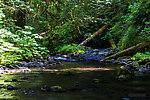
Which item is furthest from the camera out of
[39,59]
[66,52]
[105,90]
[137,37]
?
[66,52]

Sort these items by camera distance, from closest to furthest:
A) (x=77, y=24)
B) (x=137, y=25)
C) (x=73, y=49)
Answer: (x=137, y=25), (x=73, y=49), (x=77, y=24)

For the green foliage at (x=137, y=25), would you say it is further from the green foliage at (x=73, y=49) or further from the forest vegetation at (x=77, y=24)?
the green foliage at (x=73, y=49)

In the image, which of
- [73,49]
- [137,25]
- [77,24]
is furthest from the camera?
[77,24]

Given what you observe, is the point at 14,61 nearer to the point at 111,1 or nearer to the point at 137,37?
the point at 137,37

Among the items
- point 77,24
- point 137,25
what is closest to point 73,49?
point 77,24

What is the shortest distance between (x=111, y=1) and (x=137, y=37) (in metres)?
5.32

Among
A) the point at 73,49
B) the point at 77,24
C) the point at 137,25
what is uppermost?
the point at 77,24

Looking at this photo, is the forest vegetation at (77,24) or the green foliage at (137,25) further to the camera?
the green foliage at (137,25)

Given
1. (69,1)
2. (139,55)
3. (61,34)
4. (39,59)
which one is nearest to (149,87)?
(139,55)

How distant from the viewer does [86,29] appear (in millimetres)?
15062

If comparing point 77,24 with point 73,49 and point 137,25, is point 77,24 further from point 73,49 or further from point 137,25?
point 137,25

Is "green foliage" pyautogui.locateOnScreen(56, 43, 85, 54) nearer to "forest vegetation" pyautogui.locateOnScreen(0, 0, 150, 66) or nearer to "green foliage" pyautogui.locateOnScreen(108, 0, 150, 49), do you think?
"forest vegetation" pyautogui.locateOnScreen(0, 0, 150, 66)

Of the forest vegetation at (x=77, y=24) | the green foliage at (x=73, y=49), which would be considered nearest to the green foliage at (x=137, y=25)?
the forest vegetation at (x=77, y=24)

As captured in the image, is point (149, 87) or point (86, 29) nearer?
point (149, 87)
